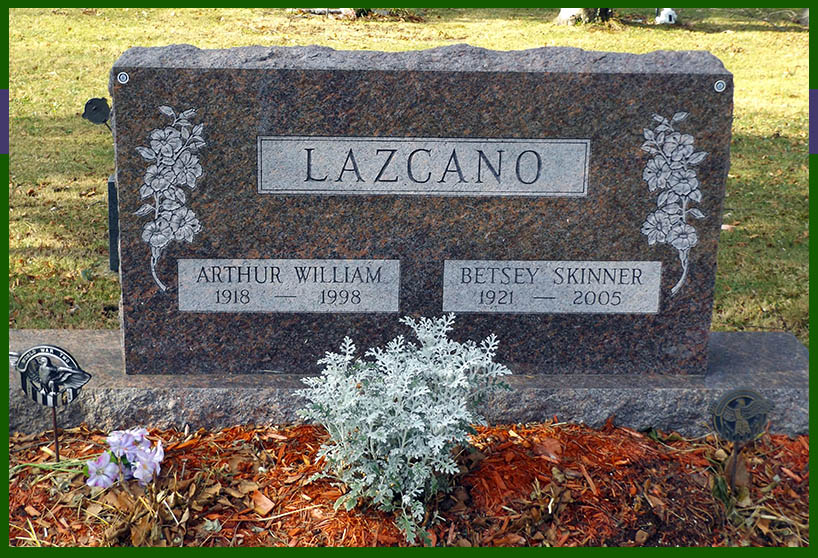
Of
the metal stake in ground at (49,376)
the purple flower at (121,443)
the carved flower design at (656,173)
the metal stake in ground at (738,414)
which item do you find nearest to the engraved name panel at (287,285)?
the metal stake in ground at (49,376)

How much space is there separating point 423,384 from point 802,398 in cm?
192

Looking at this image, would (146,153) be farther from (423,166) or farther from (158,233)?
(423,166)

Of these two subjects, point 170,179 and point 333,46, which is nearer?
point 170,179

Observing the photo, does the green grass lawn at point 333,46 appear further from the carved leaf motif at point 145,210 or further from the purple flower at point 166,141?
the purple flower at point 166,141

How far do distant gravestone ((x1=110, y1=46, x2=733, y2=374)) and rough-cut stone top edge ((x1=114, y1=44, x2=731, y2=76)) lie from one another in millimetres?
11

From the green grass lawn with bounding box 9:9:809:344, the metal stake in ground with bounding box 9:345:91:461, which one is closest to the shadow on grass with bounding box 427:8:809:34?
the green grass lawn with bounding box 9:9:809:344

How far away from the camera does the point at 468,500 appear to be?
3.58 m

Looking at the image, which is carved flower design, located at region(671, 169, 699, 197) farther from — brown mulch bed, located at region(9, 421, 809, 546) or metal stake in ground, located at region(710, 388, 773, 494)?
brown mulch bed, located at region(9, 421, 809, 546)

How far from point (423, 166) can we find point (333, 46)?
7.72m

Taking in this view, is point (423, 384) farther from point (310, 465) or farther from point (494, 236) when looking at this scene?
point (494, 236)

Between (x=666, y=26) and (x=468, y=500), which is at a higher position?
(x=666, y=26)

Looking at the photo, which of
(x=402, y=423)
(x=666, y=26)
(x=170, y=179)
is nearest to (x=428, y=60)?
(x=170, y=179)

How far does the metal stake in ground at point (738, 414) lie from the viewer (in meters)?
3.57

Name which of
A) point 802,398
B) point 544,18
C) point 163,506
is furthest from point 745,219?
point 544,18
